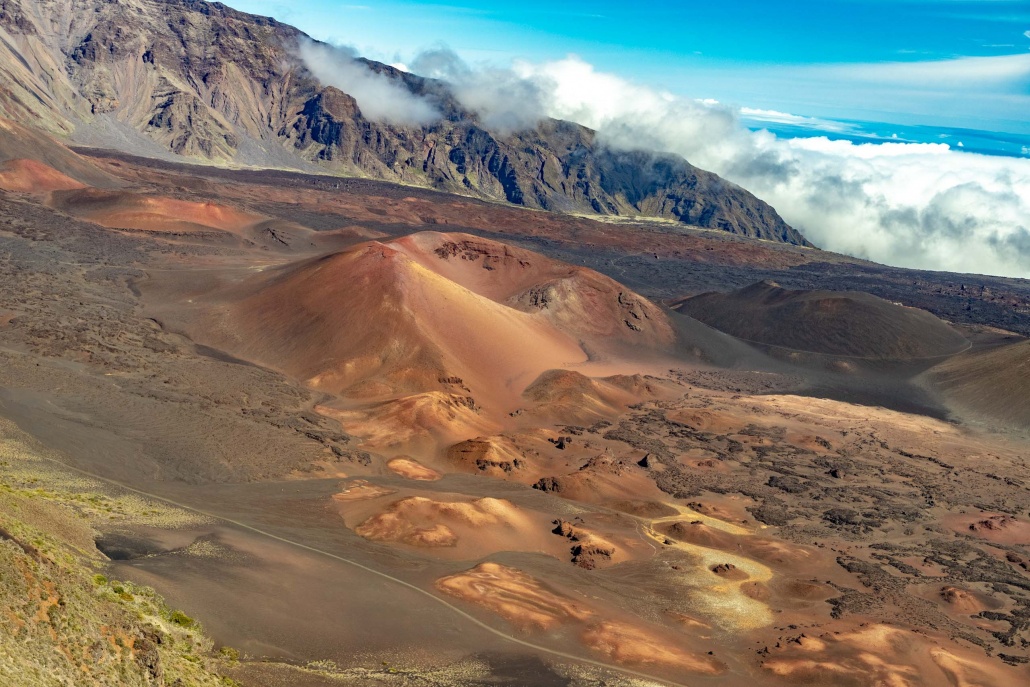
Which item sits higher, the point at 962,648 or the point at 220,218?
the point at 220,218

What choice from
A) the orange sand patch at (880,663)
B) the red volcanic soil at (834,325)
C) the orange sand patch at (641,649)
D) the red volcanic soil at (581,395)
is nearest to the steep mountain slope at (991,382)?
the red volcanic soil at (834,325)

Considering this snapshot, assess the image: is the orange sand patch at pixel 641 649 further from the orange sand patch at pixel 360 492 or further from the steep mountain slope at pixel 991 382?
the steep mountain slope at pixel 991 382

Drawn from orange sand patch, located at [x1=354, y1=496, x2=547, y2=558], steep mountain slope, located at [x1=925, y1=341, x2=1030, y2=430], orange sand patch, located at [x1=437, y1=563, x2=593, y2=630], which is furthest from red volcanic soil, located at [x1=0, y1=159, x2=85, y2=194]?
steep mountain slope, located at [x1=925, y1=341, x2=1030, y2=430]

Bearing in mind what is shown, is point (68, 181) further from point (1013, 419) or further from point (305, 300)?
point (1013, 419)

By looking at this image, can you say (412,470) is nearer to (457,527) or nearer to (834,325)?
(457,527)

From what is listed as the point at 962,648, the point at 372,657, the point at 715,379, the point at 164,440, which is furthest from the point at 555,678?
the point at 715,379

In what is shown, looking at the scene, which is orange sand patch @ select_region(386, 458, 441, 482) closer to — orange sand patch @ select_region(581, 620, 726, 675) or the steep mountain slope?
orange sand patch @ select_region(581, 620, 726, 675)
